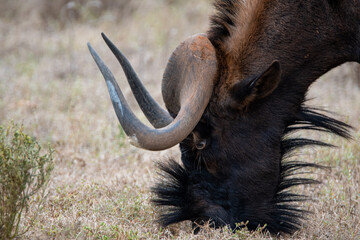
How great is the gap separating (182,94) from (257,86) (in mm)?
537

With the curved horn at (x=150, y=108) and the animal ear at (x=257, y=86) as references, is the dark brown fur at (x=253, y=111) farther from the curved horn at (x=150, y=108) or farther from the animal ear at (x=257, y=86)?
the curved horn at (x=150, y=108)

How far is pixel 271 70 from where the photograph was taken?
361 centimetres

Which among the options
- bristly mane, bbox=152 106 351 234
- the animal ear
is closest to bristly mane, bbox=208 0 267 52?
the animal ear

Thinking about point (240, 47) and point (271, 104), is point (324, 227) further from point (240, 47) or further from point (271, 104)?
point (240, 47)

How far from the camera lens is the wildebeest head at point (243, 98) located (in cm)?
385

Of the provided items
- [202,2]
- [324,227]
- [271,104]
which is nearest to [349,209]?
[324,227]

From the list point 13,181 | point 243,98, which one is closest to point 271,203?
point 243,98

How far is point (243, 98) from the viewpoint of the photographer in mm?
3803

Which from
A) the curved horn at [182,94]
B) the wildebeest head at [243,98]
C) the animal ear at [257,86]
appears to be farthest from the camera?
the wildebeest head at [243,98]

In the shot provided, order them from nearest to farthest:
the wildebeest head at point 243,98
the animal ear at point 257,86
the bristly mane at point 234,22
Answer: the animal ear at point 257,86
the wildebeest head at point 243,98
the bristly mane at point 234,22

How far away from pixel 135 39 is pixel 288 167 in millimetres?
7665

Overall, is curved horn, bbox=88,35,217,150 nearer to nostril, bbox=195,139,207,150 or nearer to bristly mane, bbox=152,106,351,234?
nostril, bbox=195,139,207,150

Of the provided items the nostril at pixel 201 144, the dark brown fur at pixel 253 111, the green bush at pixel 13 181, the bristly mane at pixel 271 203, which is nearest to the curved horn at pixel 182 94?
the dark brown fur at pixel 253 111

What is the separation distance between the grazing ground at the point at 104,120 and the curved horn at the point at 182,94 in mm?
838
